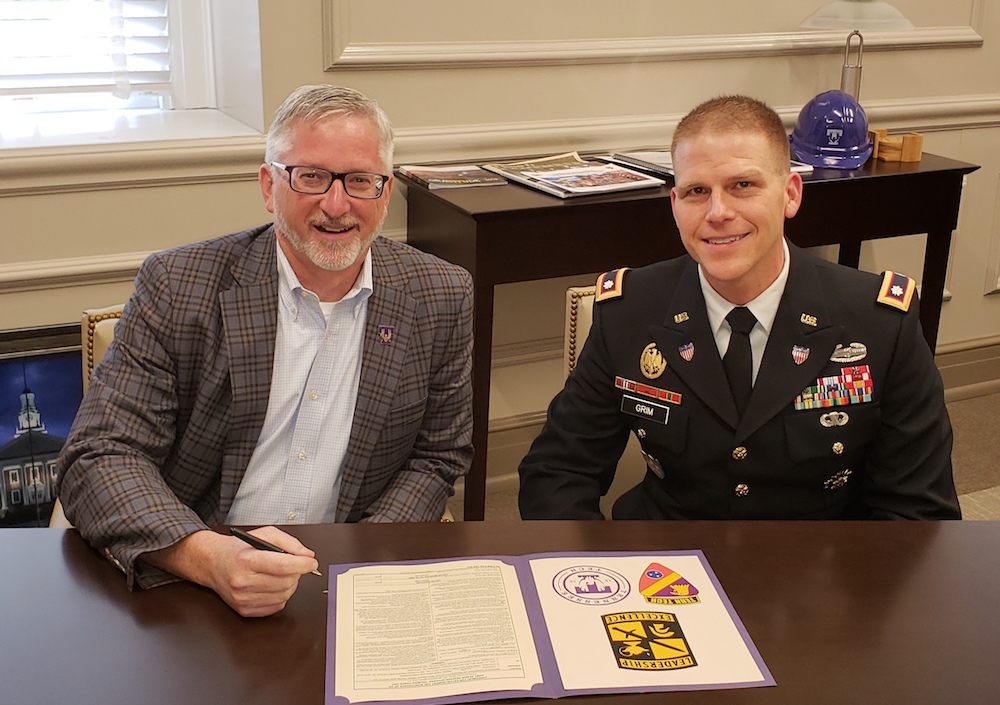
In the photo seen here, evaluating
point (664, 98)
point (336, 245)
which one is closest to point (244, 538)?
point (336, 245)

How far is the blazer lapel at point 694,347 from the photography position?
72.5 inches

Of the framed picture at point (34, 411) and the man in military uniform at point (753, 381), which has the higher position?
the man in military uniform at point (753, 381)

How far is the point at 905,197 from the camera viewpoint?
Answer: 3361 mm

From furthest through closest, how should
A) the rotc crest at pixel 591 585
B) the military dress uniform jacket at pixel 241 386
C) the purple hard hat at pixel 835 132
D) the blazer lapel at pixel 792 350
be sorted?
1. the purple hard hat at pixel 835 132
2. the blazer lapel at pixel 792 350
3. the military dress uniform jacket at pixel 241 386
4. the rotc crest at pixel 591 585

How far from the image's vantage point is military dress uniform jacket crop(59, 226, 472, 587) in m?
1.72

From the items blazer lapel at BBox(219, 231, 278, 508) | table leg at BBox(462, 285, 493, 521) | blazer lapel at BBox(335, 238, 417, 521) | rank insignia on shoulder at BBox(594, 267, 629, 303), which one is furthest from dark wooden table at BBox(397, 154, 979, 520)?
blazer lapel at BBox(219, 231, 278, 508)

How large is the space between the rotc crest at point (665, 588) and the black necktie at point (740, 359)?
539 millimetres

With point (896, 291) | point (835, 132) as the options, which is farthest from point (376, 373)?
point (835, 132)

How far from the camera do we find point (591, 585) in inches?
52.9

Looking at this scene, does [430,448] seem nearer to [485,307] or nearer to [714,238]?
[714,238]

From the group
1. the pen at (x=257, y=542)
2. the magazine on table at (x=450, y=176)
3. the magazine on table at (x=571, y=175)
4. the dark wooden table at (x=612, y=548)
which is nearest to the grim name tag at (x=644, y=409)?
the dark wooden table at (x=612, y=548)

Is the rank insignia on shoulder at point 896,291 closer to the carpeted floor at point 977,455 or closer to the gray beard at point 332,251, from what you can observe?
the gray beard at point 332,251

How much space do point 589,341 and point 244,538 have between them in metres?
0.82

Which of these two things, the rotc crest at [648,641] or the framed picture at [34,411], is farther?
the framed picture at [34,411]
